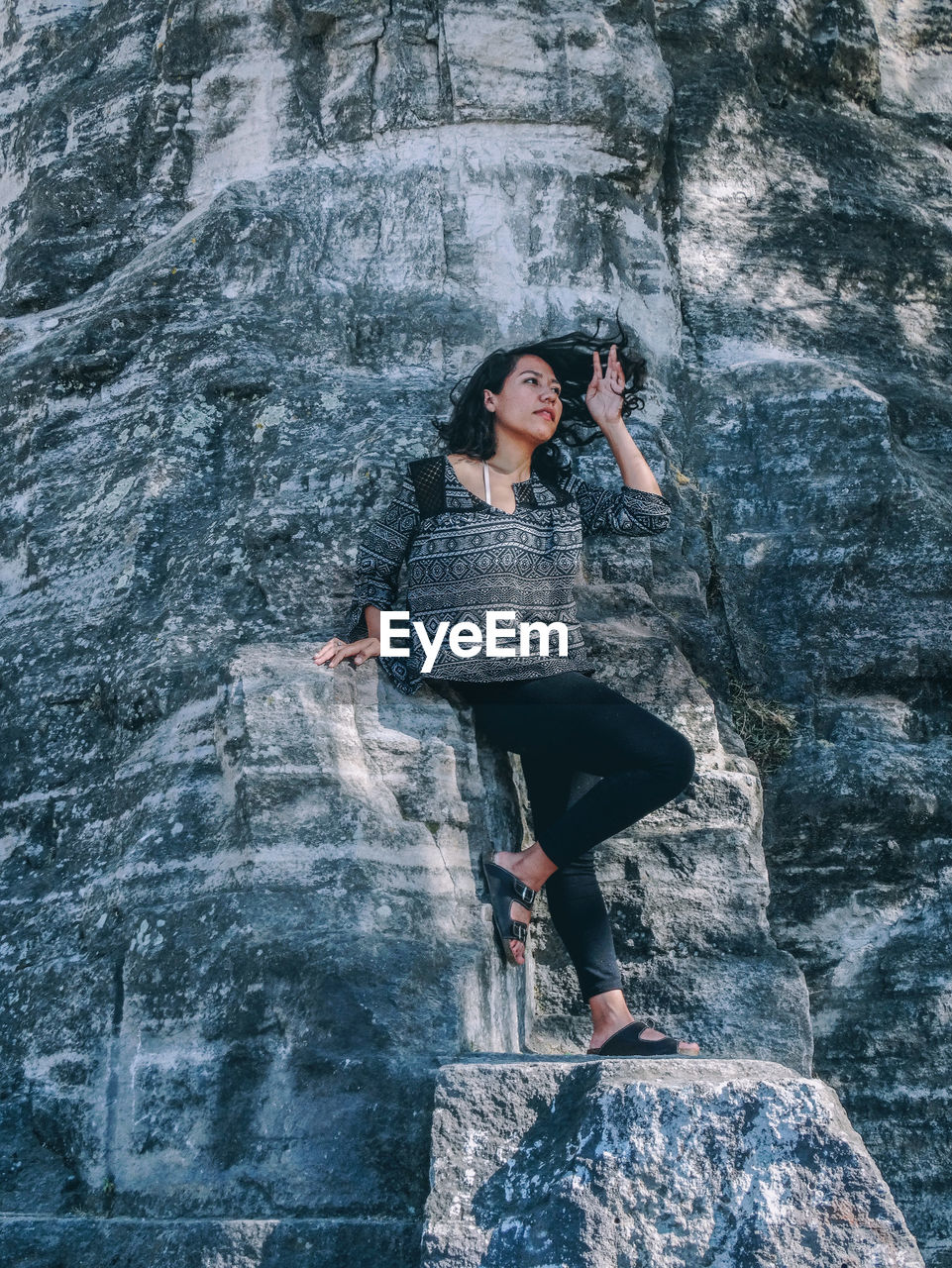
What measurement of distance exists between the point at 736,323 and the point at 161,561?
2.47 meters

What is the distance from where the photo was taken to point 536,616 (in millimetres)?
4461

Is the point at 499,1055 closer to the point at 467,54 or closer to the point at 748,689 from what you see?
the point at 748,689

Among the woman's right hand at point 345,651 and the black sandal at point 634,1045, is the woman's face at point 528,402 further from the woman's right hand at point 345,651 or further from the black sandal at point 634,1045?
the black sandal at point 634,1045

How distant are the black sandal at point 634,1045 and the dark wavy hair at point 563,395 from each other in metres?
1.56

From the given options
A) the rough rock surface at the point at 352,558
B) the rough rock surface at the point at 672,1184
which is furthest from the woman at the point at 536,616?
→ the rough rock surface at the point at 672,1184

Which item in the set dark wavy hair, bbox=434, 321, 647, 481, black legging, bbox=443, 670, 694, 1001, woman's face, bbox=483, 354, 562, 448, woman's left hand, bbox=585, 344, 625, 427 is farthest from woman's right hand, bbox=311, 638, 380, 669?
woman's left hand, bbox=585, 344, 625, 427

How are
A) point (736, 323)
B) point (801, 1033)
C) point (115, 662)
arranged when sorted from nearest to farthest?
point (801, 1033) < point (115, 662) < point (736, 323)

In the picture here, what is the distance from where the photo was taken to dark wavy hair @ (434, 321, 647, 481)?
4.72 meters

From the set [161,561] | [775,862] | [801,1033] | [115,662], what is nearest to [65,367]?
[161,561]

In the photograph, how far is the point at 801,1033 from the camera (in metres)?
4.52

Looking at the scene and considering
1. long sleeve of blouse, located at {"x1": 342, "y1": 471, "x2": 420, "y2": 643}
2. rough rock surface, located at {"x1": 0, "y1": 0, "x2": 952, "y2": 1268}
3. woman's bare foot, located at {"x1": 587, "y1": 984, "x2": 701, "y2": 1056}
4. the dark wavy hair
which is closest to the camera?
rough rock surface, located at {"x1": 0, "y1": 0, "x2": 952, "y2": 1268}

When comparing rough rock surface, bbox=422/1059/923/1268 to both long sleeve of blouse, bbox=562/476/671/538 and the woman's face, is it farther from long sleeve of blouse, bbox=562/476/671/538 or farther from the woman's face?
the woman's face

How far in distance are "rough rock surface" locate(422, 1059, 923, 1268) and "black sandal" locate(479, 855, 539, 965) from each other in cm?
91

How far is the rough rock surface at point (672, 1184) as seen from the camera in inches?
125
